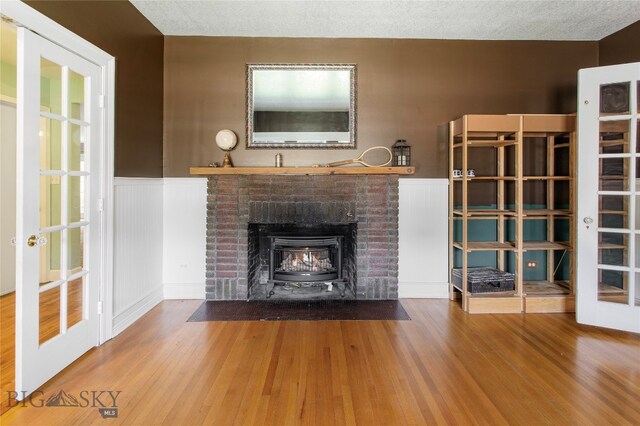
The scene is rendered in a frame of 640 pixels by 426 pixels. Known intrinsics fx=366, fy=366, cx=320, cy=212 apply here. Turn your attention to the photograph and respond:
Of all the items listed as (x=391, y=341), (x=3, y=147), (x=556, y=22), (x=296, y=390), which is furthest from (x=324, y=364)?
(x=3, y=147)

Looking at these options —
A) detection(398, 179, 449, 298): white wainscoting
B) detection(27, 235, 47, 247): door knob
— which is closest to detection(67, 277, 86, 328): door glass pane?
detection(27, 235, 47, 247): door knob

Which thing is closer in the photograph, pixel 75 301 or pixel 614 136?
pixel 75 301

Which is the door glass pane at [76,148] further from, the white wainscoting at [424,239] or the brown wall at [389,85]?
the white wainscoting at [424,239]

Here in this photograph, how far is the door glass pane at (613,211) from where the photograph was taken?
9.93ft

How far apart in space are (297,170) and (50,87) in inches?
78.7

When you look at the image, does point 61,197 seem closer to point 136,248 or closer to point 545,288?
point 136,248

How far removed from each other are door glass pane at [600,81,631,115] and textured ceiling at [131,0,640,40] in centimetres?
75

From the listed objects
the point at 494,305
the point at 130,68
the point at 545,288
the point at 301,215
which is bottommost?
the point at 494,305

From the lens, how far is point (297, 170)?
3600 millimetres

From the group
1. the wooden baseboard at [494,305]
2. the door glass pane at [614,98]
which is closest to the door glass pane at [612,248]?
the wooden baseboard at [494,305]

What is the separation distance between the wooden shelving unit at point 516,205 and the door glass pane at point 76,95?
3142mm

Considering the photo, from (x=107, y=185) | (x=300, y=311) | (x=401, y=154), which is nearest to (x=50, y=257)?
(x=107, y=185)

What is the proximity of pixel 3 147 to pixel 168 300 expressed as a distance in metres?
2.47

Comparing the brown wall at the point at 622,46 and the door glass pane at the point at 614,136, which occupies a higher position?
the brown wall at the point at 622,46
